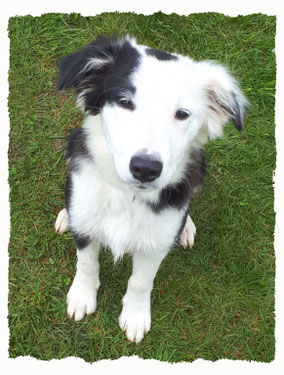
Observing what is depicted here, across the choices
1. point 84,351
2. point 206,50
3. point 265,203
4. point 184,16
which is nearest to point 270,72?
point 206,50

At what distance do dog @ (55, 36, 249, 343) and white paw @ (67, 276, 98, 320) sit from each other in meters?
0.37

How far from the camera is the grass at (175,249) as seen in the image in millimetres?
3510

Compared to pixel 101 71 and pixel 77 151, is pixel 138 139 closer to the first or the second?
pixel 101 71

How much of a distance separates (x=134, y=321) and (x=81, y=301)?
45 cm

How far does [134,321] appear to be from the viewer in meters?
3.42

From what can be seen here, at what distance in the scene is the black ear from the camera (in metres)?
2.38

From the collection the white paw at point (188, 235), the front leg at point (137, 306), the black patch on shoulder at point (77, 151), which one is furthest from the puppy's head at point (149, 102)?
the white paw at point (188, 235)

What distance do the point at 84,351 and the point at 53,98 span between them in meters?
2.35

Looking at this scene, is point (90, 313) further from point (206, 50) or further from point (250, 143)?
point (206, 50)

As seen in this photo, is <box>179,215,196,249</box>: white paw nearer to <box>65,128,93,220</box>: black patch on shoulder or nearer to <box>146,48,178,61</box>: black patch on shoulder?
<box>65,128,93,220</box>: black patch on shoulder

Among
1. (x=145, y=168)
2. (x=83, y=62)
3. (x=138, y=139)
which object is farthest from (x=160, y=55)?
(x=145, y=168)

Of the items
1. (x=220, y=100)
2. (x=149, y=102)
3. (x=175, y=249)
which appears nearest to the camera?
(x=149, y=102)

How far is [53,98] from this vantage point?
430cm

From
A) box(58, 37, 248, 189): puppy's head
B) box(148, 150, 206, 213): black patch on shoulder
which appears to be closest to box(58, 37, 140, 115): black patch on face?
box(58, 37, 248, 189): puppy's head
